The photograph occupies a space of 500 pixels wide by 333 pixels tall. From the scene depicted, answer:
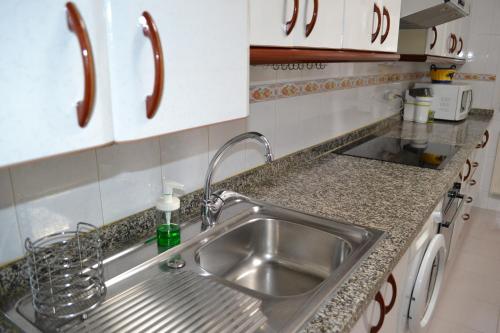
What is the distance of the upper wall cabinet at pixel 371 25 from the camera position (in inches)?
51.4

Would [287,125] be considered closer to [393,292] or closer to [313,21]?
[313,21]

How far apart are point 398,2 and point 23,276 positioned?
1.72 m

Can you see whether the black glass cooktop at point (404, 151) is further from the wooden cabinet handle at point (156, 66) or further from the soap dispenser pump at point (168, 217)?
the wooden cabinet handle at point (156, 66)

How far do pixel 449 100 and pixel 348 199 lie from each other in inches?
86.3

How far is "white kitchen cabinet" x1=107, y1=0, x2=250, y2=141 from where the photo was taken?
596 mm

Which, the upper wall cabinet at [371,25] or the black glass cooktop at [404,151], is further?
the black glass cooktop at [404,151]

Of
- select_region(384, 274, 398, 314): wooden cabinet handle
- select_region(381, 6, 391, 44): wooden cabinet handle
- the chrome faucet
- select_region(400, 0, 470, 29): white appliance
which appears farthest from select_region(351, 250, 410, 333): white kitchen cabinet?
select_region(400, 0, 470, 29): white appliance

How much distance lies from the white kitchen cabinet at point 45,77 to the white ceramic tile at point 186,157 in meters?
0.59

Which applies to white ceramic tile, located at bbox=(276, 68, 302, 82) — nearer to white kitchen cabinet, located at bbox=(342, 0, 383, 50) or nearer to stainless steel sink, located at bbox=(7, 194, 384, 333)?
white kitchen cabinet, located at bbox=(342, 0, 383, 50)

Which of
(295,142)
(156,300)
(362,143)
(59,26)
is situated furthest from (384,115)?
(59,26)

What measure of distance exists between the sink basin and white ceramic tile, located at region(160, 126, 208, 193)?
0.22 meters

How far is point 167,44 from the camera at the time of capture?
2.14ft

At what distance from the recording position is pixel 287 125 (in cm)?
171

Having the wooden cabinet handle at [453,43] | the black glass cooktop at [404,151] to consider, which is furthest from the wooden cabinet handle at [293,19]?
the wooden cabinet handle at [453,43]
